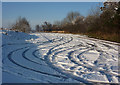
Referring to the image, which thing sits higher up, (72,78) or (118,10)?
(118,10)

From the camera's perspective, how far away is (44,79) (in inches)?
164

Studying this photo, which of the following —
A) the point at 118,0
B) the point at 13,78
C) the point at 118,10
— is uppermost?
the point at 118,0

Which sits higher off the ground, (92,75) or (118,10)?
(118,10)

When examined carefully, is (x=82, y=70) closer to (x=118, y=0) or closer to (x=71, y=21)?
(x=118, y=0)

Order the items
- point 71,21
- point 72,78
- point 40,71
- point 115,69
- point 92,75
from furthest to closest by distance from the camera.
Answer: point 71,21, point 115,69, point 40,71, point 92,75, point 72,78

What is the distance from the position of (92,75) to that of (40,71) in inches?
84.9

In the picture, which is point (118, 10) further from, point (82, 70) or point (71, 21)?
point (71, 21)

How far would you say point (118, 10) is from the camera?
20.2 m

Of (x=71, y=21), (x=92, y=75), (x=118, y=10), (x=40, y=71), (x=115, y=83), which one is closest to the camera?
(x=115, y=83)

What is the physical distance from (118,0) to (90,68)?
20.5m

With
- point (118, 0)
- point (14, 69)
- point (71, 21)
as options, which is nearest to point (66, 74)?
point (14, 69)

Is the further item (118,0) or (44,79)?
(118,0)

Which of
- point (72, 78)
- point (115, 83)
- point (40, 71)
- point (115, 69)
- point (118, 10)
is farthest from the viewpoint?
point (118, 10)

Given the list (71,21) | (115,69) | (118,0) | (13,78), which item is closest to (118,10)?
(118,0)
